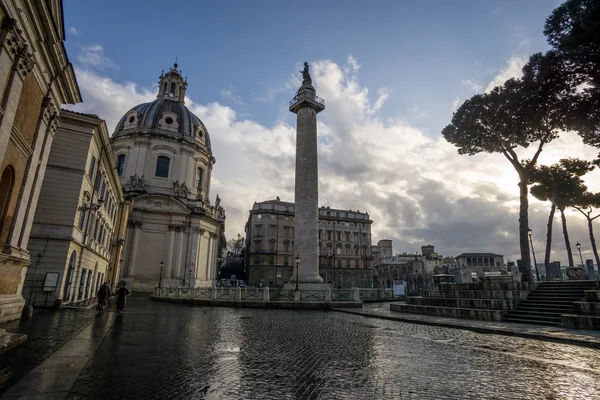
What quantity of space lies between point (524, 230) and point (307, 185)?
15.2m

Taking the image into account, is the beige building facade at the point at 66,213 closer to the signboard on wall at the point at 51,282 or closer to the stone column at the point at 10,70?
the signboard on wall at the point at 51,282

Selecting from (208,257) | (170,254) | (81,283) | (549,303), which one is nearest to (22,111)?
(81,283)

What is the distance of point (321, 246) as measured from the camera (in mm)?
66375

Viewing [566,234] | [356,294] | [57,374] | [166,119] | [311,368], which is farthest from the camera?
[166,119]

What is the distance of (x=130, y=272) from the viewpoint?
127 feet

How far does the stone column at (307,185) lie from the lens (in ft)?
86.7

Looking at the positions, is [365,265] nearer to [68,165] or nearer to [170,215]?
[170,215]

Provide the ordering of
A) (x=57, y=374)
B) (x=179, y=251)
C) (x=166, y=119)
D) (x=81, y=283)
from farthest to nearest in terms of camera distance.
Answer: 1. (x=166, y=119)
2. (x=179, y=251)
3. (x=81, y=283)
4. (x=57, y=374)

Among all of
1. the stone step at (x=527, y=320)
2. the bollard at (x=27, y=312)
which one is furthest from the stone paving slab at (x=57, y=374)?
the stone step at (x=527, y=320)

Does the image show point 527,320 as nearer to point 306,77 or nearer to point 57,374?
point 57,374

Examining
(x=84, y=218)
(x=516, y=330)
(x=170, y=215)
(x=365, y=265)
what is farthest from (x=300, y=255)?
(x=365, y=265)

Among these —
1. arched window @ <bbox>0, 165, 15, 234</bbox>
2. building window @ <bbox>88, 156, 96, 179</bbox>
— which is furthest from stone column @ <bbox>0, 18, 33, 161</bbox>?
building window @ <bbox>88, 156, 96, 179</bbox>

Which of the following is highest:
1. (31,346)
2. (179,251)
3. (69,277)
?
(179,251)

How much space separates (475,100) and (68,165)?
26.1 m
